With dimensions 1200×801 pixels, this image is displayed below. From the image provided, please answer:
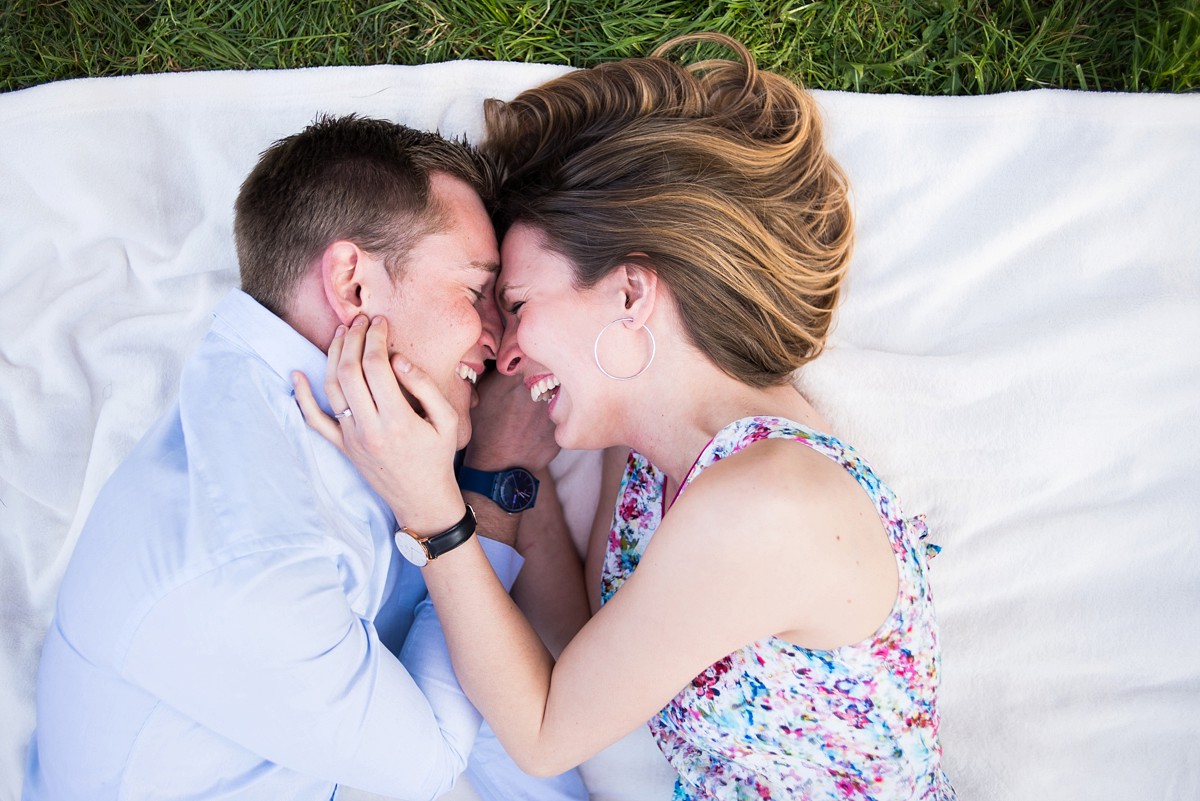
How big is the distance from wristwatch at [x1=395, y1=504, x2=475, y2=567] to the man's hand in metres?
→ 0.60

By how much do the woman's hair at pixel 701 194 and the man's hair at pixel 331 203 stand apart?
0.33m

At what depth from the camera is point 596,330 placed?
2.27 m

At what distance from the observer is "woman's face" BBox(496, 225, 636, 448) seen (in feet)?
7.48

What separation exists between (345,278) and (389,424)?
1.33 feet

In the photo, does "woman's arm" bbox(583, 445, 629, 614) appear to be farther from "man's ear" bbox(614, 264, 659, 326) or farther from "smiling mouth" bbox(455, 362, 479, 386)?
"man's ear" bbox(614, 264, 659, 326)

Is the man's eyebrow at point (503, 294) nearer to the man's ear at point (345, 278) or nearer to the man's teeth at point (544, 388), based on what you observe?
the man's teeth at point (544, 388)

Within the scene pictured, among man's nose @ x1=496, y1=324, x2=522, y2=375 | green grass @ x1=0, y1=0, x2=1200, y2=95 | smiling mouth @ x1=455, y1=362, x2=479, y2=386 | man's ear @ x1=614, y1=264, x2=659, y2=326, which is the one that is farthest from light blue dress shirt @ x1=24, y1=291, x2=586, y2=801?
green grass @ x1=0, y1=0, x2=1200, y2=95

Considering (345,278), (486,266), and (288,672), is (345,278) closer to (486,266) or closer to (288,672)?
(486,266)

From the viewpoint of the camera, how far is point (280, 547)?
6.37ft

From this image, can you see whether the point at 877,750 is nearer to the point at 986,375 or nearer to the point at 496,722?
the point at 496,722

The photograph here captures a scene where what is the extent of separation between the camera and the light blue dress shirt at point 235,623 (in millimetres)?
1905

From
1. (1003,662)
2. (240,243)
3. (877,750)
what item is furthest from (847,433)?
(240,243)

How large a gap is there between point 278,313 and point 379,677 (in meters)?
0.97

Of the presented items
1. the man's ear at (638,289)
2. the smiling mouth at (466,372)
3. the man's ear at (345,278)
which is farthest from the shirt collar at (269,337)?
the man's ear at (638,289)
